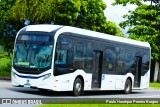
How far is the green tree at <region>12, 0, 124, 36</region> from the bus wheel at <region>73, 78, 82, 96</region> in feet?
57.2

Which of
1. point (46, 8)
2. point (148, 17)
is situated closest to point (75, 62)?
point (46, 8)

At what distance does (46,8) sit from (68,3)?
752cm

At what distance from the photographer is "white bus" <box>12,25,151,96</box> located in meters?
21.3

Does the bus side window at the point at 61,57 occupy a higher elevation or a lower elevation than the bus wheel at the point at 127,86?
higher

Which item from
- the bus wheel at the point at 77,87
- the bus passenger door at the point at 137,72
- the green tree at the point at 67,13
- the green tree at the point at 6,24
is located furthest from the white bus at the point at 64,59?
the green tree at the point at 6,24

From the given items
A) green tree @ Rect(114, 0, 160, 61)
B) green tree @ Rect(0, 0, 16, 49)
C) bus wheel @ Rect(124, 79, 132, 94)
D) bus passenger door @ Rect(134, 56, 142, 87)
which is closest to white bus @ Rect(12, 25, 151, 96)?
bus wheel @ Rect(124, 79, 132, 94)

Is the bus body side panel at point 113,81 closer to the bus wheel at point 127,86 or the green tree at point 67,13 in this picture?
the bus wheel at point 127,86

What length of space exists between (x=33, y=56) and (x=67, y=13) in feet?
86.3

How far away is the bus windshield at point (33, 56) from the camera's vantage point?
21.3m

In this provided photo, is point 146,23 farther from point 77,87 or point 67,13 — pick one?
point 77,87

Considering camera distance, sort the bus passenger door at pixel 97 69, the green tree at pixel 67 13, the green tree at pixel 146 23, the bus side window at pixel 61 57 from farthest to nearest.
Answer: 1. the green tree at pixel 146 23
2. the green tree at pixel 67 13
3. the bus passenger door at pixel 97 69
4. the bus side window at pixel 61 57

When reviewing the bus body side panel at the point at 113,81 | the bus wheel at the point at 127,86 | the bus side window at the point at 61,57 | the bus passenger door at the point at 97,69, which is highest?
the bus side window at the point at 61,57

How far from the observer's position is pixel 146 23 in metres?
49.7

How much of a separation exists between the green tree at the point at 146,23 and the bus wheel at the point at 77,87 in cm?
2546
